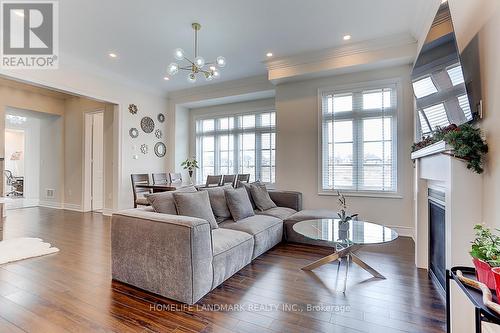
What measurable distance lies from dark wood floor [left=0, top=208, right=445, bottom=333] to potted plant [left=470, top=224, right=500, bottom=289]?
3.09 feet

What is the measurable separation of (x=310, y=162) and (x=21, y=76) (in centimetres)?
523

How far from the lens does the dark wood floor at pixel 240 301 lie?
181cm

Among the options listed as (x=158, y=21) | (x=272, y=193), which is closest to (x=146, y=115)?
(x=158, y=21)

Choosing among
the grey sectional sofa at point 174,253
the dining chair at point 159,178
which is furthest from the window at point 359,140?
the dining chair at point 159,178

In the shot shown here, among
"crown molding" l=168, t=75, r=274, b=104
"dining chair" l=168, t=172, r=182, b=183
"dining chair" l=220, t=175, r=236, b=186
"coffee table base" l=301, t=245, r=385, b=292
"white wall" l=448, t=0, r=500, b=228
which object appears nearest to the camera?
"white wall" l=448, t=0, r=500, b=228

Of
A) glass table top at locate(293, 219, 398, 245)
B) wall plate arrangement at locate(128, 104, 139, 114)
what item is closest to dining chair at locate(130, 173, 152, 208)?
wall plate arrangement at locate(128, 104, 139, 114)

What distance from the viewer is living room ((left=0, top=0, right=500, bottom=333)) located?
6.08 feet

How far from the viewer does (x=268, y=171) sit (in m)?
6.22

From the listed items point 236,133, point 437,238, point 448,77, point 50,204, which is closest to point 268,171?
point 236,133

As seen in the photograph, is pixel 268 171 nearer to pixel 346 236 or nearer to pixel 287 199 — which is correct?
pixel 287 199

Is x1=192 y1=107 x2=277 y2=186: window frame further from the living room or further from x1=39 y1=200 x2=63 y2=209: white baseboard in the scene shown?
x1=39 y1=200 x2=63 y2=209: white baseboard

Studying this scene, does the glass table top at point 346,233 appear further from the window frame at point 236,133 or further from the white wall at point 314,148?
the window frame at point 236,133

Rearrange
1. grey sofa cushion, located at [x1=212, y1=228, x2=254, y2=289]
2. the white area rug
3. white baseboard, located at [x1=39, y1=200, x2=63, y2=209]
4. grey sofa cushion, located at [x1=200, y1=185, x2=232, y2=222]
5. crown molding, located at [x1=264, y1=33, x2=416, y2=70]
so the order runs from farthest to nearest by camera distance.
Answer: white baseboard, located at [x1=39, y1=200, x2=63, y2=209], crown molding, located at [x1=264, y1=33, x2=416, y2=70], grey sofa cushion, located at [x1=200, y1=185, x2=232, y2=222], the white area rug, grey sofa cushion, located at [x1=212, y1=228, x2=254, y2=289]

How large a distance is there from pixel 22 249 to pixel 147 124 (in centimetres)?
377
